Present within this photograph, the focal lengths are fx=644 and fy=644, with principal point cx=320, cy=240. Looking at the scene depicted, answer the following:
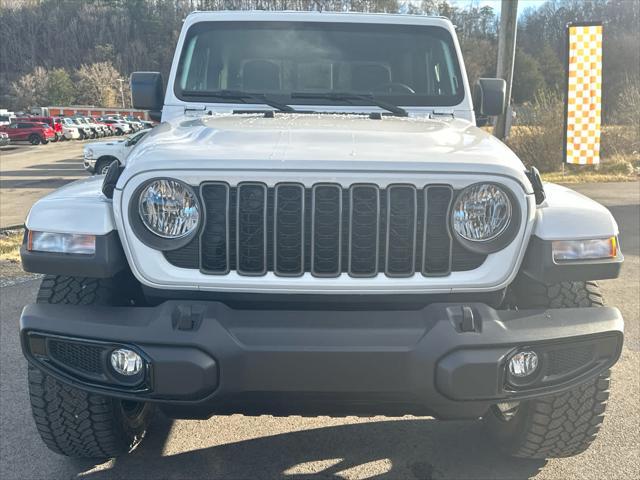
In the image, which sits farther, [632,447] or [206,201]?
[632,447]

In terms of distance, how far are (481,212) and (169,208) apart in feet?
3.83

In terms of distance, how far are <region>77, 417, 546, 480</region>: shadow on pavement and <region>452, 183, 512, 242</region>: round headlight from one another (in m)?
1.24

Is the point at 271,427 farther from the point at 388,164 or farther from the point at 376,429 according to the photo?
the point at 388,164

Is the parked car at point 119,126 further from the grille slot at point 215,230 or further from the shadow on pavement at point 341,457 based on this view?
the grille slot at point 215,230

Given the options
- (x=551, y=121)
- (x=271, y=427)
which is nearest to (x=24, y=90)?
(x=551, y=121)

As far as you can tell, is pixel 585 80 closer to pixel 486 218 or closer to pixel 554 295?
pixel 554 295

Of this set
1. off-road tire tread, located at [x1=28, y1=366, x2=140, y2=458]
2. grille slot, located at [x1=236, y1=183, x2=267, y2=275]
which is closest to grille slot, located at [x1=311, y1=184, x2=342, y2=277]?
grille slot, located at [x1=236, y1=183, x2=267, y2=275]

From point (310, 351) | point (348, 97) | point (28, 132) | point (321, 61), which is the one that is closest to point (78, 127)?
point (28, 132)

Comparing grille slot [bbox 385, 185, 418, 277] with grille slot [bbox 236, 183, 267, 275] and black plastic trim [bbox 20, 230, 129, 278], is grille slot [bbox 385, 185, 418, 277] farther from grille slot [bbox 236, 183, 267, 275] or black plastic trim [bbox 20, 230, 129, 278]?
black plastic trim [bbox 20, 230, 129, 278]

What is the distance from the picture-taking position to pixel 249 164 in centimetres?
235

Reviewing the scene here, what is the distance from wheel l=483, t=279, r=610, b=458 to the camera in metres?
2.65

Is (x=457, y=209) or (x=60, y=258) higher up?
(x=457, y=209)

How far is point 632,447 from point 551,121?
14808 millimetres

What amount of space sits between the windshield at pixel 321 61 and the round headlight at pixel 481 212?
1508 mm
